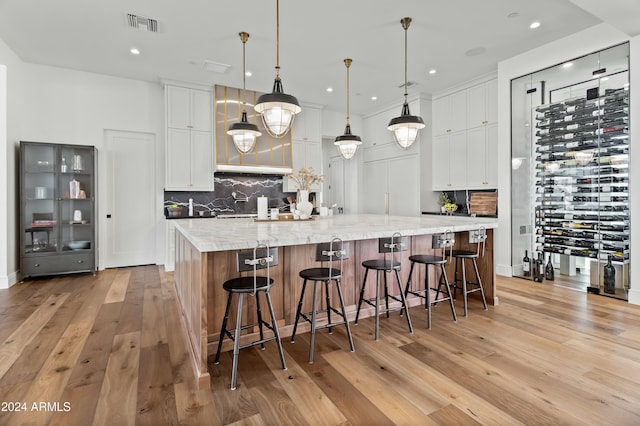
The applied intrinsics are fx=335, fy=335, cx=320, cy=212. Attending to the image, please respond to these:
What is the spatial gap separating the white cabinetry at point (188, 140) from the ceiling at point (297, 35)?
0.35 meters

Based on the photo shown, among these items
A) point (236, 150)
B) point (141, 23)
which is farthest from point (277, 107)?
point (236, 150)

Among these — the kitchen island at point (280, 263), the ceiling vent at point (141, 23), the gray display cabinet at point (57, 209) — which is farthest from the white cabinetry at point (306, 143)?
the kitchen island at point (280, 263)

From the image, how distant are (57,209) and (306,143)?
4317mm

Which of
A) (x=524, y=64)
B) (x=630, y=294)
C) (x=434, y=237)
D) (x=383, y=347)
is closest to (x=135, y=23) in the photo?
(x=434, y=237)

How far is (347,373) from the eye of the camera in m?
2.20

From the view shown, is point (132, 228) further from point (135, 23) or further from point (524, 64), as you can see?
point (524, 64)

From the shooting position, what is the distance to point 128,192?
5730 millimetres

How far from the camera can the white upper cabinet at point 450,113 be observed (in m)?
5.86

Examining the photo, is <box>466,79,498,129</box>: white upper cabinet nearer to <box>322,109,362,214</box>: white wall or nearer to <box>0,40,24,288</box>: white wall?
<box>322,109,362,214</box>: white wall

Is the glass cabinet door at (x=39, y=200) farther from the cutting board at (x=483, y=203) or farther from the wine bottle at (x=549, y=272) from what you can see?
the wine bottle at (x=549, y=272)

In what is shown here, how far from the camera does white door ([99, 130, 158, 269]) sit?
557cm

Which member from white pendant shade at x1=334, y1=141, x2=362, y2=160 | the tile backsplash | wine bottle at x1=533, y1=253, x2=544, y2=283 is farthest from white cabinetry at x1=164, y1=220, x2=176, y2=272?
wine bottle at x1=533, y1=253, x2=544, y2=283

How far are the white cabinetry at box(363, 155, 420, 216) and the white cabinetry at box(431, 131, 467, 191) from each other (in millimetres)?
364

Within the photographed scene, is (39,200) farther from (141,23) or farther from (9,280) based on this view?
(141,23)
